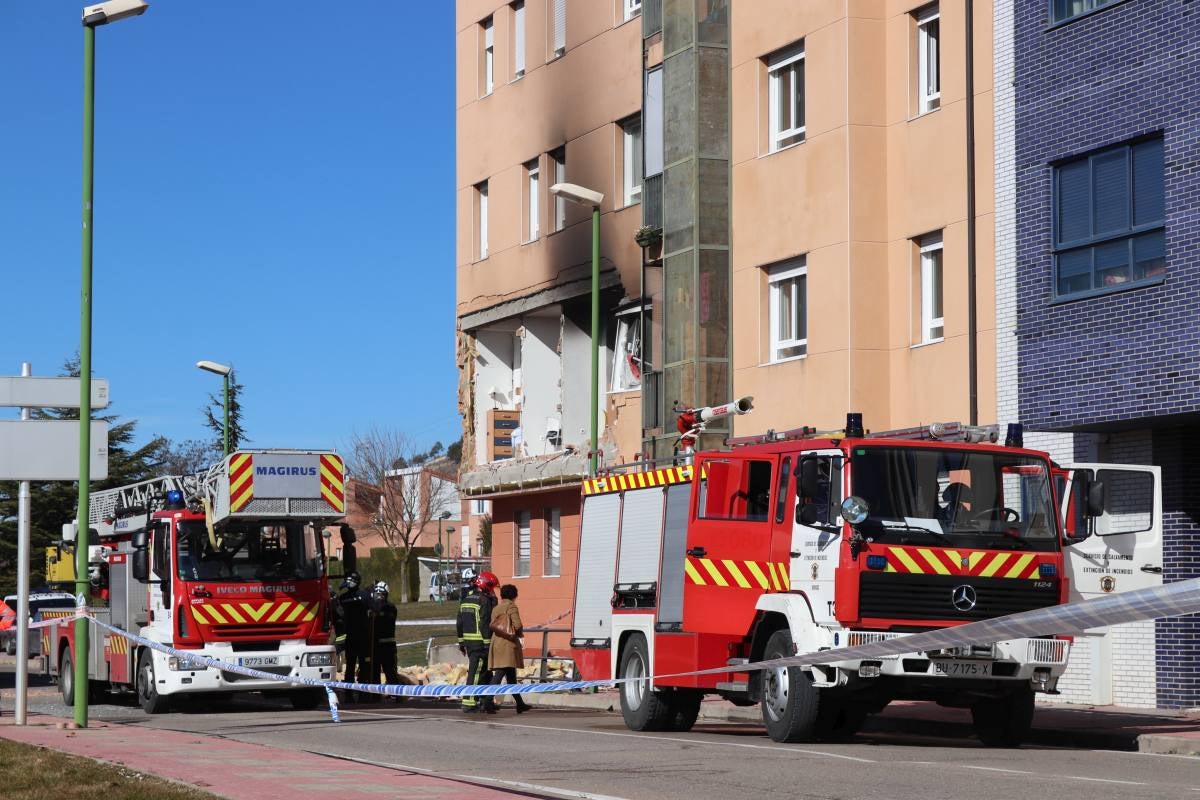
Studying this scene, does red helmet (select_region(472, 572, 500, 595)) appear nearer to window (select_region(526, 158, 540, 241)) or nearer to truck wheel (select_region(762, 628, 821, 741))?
truck wheel (select_region(762, 628, 821, 741))

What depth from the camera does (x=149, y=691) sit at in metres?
22.7

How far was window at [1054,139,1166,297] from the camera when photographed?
65.8ft

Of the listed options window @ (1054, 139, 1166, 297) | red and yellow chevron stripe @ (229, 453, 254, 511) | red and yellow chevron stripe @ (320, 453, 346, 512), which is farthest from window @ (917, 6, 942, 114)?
red and yellow chevron stripe @ (229, 453, 254, 511)

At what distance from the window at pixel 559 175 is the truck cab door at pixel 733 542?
728 inches

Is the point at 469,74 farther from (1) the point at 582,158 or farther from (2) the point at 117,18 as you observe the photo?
(2) the point at 117,18

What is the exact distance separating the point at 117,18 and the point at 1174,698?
1357 centimetres

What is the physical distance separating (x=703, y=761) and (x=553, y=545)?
2279cm

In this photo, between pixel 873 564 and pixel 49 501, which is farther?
pixel 49 501

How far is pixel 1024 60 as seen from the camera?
22.2 meters

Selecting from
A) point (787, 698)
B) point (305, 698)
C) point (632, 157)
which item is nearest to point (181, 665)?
point (305, 698)

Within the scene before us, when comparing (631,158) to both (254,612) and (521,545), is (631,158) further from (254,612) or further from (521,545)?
(254,612)

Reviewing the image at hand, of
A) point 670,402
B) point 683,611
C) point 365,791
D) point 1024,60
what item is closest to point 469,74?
point 670,402

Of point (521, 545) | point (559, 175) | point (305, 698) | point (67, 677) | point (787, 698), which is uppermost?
point (559, 175)

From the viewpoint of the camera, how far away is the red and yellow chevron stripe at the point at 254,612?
887 inches
